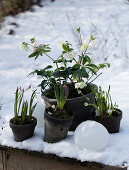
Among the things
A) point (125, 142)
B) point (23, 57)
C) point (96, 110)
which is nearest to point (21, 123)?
point (96, 110)

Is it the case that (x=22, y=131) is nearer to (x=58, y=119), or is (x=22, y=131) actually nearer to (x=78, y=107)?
(x=58, y=119)

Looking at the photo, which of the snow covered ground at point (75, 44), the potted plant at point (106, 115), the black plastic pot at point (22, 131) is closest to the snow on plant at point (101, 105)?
the potted plant at point (106, 115)

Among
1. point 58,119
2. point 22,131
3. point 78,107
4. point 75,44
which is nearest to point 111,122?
point 78,107

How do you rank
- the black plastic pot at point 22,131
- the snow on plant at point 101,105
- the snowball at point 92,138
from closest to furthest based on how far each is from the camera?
the snowball at point 92,138, the black plastic pot at point 22,131, the snow on plant at point 101,105

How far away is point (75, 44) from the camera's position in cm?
450

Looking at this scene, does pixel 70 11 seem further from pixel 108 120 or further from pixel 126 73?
pixel 108 120

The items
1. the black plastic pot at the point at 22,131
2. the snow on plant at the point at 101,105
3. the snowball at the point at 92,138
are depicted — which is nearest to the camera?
the snowball at the point at 92,138

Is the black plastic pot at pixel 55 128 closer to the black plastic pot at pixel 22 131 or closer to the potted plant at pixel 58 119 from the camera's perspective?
the potted plant at pixel 58 119

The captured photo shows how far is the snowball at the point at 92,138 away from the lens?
149cm

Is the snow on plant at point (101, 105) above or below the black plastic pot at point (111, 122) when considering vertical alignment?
above

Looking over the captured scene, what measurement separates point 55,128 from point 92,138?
0.25 metres

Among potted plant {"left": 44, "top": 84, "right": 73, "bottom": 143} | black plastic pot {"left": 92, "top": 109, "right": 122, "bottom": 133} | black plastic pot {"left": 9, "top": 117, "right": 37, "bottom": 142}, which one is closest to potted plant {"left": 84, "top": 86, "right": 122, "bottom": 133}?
black plastic pot {"left": 92, "top": 109, "right": 122, "bottom": 133}

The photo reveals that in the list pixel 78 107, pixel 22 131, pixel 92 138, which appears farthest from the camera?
pixel 78 107

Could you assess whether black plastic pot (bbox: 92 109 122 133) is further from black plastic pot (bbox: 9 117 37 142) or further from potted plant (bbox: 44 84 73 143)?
black plastic pot (bbox: 9 117 37 142)
